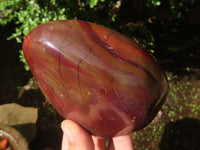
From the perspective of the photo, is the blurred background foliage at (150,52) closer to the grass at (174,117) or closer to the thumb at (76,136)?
the grass at (174,117)

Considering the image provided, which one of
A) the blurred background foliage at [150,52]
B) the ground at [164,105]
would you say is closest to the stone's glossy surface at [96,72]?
the blurred background foliage at [150,52]

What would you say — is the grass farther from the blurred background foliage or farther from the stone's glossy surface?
the stone's glossy surface

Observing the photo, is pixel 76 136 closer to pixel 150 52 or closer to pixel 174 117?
pixel 150 52

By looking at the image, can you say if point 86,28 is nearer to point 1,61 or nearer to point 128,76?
point 128,76

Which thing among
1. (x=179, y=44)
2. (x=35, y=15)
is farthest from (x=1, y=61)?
(x=179, y=44)

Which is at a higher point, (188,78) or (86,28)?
(86,28)

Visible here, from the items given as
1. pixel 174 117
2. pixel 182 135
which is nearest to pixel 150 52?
pixel 174 117
